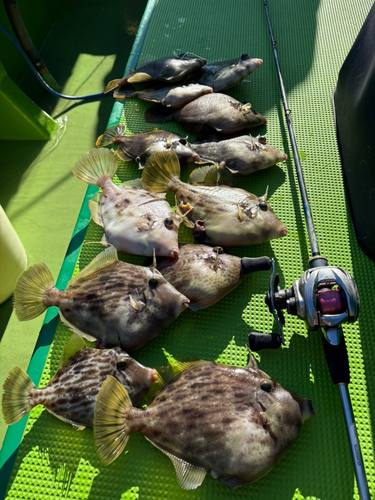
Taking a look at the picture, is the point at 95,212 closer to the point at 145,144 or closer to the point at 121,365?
the point at 145,144

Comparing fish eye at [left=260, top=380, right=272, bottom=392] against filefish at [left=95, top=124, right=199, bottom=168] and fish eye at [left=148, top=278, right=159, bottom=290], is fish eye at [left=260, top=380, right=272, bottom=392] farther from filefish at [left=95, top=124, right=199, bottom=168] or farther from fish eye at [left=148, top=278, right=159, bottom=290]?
filefish at [left=95, top=124, right=199, bottom=168]

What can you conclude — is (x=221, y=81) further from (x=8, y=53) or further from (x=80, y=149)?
(x=8, y=53)

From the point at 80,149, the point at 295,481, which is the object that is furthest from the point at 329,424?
the point at 80,149

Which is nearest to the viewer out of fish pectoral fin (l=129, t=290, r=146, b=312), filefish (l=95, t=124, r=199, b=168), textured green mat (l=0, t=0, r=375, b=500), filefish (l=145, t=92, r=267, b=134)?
textured green mat (l=0, t=0, r=375, b=500)

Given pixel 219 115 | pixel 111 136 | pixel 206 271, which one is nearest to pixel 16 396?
pixel 206 271

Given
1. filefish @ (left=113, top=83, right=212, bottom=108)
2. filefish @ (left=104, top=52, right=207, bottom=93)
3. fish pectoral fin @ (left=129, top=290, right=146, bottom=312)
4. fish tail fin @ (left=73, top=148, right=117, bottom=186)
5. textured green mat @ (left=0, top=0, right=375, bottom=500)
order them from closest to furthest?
textured green mat @ (left=0, top=0, right=375, bottom=500)
fish pectoral fin @ (left=129, top=290, right=146, bottom=312)
fish tail fin @ (left=73, top=148, right=117, bottom=186)
filefish @ (left=113, top=83, right=212, bottom=108)
filefish @ (left=104, top=52, right=207, bottom=93)

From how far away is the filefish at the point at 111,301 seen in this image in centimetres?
181

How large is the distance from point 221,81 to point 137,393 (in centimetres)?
238

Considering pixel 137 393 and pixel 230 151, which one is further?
pixel 230 151

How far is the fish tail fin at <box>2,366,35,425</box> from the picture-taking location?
167 cm

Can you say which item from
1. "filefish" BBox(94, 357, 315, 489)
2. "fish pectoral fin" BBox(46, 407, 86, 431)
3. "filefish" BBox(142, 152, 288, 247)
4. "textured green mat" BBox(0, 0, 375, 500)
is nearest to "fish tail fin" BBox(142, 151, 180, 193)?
"filefish" BBox(142, 152, 288, 247)

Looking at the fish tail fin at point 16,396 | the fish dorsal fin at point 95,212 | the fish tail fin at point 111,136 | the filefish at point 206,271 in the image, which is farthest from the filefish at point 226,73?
the fish tail fin at point 16,396

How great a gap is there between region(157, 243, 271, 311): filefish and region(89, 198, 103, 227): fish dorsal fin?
1.61 ft

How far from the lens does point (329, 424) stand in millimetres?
1713
